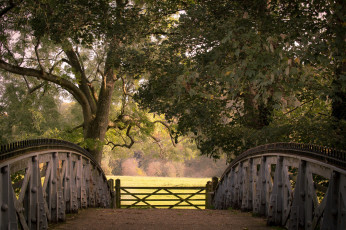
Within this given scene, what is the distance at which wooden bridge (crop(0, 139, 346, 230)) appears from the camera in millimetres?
4523

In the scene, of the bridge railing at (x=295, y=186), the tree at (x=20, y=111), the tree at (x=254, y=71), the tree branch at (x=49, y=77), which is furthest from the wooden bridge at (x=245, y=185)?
the tree at (x=20, y=111)

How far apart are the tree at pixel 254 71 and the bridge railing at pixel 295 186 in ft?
5.50

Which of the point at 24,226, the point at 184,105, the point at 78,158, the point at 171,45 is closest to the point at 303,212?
the point at 24,226

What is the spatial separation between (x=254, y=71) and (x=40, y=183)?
508 cm

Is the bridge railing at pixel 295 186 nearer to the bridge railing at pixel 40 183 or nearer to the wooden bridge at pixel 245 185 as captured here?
the wooden bridge at pixel 245 185

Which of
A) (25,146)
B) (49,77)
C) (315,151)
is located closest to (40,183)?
(25,146)

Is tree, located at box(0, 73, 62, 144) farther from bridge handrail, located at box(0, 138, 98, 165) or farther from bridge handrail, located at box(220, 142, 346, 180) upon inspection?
bridge handrail, located at box(220, 142, 346, 180)

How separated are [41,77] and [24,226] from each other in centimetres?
1182

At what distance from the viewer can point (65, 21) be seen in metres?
12.7

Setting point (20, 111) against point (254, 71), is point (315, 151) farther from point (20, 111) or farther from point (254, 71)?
point (20, 111)

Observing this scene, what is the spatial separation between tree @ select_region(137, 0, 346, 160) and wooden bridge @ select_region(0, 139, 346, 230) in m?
1.94

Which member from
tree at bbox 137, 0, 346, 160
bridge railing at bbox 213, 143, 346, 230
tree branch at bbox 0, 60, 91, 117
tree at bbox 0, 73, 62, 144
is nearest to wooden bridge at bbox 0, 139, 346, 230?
bridge railing at bbox 213, 143, 346, 230

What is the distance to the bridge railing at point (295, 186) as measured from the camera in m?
4.54

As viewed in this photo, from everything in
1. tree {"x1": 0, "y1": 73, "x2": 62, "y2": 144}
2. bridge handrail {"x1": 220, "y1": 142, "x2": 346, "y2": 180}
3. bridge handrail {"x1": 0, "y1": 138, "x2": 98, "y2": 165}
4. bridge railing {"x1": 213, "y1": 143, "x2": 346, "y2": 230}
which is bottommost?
bridge railing {"x1": 213, "y1": 143, "x2": 346, "y2": 230}
